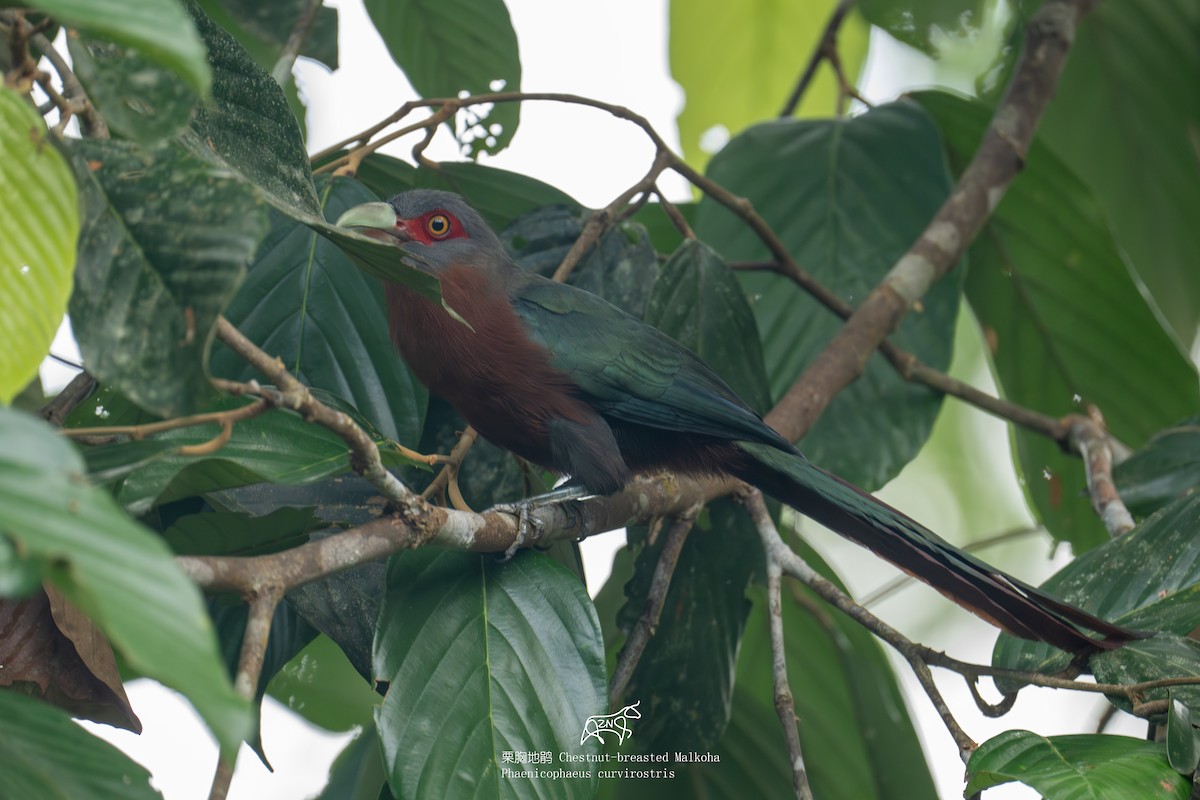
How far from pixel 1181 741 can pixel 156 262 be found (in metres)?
1.72

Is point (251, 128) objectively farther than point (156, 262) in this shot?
Yes

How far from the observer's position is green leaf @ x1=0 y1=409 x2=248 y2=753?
870 mm

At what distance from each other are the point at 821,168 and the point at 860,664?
1.79m

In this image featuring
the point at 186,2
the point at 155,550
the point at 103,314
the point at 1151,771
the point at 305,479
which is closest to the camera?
the point at 155,550

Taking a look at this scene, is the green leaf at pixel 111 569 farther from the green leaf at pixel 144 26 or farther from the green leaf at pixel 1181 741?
the green leaf at pixel 1181 741

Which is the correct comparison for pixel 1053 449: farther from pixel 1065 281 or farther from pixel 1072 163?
pixel 1072 163

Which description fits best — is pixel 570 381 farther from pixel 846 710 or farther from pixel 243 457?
pixel 846 710

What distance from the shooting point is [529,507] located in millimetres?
2389

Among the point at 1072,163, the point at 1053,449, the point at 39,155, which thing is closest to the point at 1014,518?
the point at 1072,163

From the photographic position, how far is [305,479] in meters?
1.64

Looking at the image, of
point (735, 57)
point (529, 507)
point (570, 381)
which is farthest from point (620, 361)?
point (735, 57)

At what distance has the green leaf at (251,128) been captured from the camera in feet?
5.92

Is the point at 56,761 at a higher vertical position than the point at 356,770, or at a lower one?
lower

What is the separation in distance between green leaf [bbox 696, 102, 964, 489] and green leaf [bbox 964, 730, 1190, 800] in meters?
2.06
